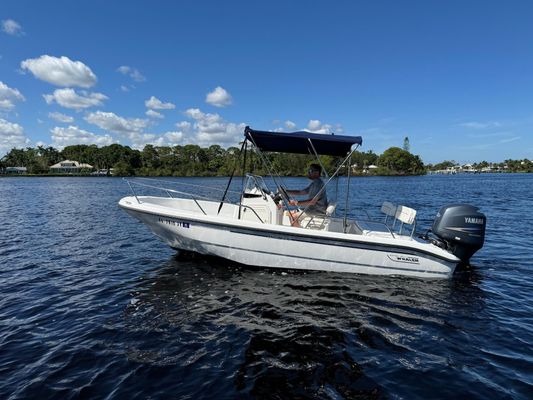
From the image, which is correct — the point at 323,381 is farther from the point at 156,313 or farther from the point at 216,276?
the point at 216,276

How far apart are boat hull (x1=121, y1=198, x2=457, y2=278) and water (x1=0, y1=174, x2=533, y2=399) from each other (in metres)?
0.26

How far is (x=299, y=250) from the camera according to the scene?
7.87m

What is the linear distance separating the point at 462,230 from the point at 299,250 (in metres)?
3.60

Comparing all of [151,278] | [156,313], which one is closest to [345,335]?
[156,313]

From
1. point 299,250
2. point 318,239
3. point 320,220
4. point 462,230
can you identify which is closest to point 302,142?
point 320,220

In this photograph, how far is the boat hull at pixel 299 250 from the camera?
A: 7.63 metres

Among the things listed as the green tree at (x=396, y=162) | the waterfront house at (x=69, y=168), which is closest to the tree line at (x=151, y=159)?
the green tree at (x=396, y=162)

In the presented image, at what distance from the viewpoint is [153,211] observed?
322 inches

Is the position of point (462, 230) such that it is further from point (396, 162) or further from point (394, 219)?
point (396, 162)

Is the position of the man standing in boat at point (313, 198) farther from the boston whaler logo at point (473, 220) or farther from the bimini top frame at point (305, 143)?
the boston whaler logo at point (473, 220)

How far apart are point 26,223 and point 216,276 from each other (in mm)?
13435

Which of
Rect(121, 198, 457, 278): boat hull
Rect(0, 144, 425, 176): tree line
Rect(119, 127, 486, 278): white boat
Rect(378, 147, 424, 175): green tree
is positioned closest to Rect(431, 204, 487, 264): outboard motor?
Rect(119, 127, 486, 278): white boat

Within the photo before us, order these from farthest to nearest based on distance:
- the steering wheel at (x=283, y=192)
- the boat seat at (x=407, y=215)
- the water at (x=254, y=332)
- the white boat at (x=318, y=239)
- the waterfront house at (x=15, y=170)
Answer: the waterfront house at (x=15, y=170) → the steering wheel at (x=283, y=192) → the boat seat at (x=407, y=215) → the white boat at (x=318, y=239) → the water at (x=254, y=332)

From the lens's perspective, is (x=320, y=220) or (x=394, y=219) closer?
(x=320, y=220)
